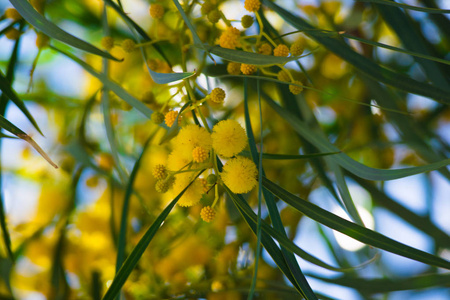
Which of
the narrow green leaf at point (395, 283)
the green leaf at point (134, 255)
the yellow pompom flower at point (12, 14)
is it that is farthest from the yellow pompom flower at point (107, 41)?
the narrow green leaf at point (395, 283)

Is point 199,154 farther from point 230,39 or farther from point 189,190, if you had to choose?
point 230,39

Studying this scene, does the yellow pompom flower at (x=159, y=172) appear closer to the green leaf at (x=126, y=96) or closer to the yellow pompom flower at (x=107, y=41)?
the green leaf at (x=126, y=96)

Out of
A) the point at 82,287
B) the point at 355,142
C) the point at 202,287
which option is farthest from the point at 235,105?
the point at 82,287

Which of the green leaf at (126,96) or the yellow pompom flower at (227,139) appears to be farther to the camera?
the green leaf at (126,96)

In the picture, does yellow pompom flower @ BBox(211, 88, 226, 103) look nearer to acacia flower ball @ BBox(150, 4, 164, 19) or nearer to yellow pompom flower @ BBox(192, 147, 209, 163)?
yellow pompom flower @ BBox(192, 147, 209, 163)

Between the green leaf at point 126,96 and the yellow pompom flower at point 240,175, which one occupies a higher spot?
the green leaf at point 126,96

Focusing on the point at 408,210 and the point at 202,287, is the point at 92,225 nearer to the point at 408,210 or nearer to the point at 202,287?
the point at 202,287

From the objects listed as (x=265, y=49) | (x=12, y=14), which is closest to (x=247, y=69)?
(x=265, y=49)
